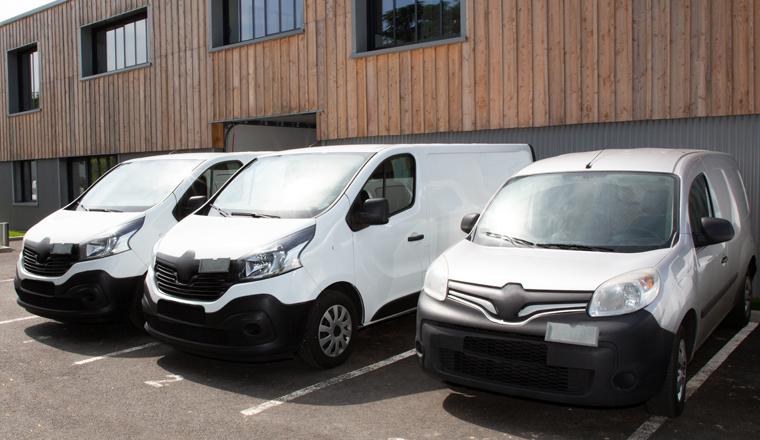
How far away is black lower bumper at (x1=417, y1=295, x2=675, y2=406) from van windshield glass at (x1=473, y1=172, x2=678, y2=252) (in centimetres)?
75

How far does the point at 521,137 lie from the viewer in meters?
9.77

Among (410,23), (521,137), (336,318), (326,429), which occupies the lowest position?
(326,429)

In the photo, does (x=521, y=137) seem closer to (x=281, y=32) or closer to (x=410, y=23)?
(x=410, y=23)

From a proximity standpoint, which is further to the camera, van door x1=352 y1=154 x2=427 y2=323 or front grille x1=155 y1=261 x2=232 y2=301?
van door x1=352 y1=154 x2=427 y2=323

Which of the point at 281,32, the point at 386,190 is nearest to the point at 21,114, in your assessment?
the point at 281,32

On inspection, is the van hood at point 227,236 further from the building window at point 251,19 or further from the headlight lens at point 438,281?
the building window at point 251,19

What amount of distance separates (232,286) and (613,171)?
310 cm

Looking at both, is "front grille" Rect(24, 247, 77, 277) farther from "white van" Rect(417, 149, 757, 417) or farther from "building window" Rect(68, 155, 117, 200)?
"building window" Rect(68, 155, 117, 200)

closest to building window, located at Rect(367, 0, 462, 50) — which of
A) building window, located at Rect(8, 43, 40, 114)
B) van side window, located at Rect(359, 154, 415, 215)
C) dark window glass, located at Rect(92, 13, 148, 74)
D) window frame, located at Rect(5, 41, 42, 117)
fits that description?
van side window, located at Rect(359, 154, 415, 215)

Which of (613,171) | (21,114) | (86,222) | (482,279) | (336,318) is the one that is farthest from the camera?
(21,114)

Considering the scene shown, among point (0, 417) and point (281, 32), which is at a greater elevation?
point (281, 32)

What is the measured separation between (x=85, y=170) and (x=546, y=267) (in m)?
18.0

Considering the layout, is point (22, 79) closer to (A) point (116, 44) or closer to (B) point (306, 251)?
(A) point (116, 44)

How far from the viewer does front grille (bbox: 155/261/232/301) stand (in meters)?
4.91
